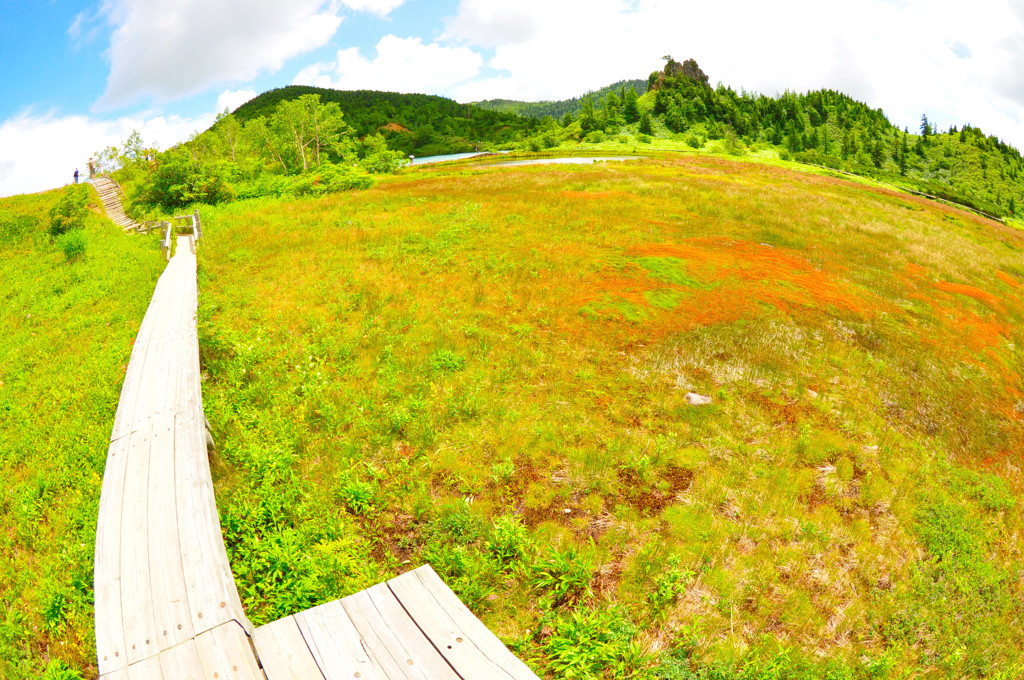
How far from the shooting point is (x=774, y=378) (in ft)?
35.6

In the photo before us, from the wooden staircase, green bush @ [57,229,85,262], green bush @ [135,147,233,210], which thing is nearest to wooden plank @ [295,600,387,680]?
green bush @ [57,229,85,262]

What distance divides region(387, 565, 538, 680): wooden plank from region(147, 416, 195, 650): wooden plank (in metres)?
1.88

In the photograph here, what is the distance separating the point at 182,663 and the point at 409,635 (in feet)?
5.99

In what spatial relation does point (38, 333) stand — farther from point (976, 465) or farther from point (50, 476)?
point (976, 465)

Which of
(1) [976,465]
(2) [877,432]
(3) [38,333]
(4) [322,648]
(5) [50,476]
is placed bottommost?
(1) [976,465]

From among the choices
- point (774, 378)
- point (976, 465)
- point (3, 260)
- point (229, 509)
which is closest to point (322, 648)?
point (229, 509)

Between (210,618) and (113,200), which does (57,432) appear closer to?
(210,618)

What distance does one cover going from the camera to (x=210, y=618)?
3.97 m

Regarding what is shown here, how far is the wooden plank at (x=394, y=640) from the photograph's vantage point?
376 cm

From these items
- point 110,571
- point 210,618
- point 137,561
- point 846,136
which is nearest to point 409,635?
point 210,618

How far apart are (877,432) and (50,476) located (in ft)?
50.1

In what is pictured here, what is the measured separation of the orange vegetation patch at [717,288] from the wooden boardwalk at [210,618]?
10.1m

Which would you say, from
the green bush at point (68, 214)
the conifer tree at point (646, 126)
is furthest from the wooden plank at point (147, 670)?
the conifer tree at point (646, 126)

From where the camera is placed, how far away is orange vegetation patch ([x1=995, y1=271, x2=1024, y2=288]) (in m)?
22.6
